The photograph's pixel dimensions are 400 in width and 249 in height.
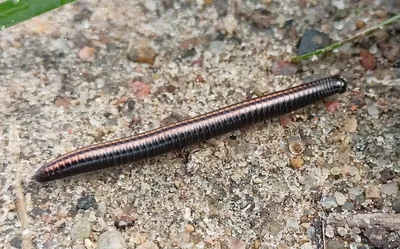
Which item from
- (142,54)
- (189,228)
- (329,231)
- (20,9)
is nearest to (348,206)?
(329,231)

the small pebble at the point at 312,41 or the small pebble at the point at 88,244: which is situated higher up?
the small pebble at the point at 312,41

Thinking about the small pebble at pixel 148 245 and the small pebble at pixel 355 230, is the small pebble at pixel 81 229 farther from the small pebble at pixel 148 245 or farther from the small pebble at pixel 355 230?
the small pebble at pixel 355 230

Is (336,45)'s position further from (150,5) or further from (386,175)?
(150,5)

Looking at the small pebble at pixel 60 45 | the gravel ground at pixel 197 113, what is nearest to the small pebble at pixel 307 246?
the gravel ground at pixel 197 113

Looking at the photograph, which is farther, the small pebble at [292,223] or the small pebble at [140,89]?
the small pebble at [140,89]

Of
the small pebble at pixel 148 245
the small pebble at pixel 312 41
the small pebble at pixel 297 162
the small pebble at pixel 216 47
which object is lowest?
the small pebble at pixel 148 245

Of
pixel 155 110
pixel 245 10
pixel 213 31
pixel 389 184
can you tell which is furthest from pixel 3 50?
pixel 389 184

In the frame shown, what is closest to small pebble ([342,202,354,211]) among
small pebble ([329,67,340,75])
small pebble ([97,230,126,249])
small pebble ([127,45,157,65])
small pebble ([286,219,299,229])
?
small pebble ([286,219,299,229])

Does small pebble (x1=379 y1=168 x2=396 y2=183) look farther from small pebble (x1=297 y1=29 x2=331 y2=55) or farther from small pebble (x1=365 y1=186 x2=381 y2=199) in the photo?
small pebble (x1=297 y1=29 x2=331 y2=55)
